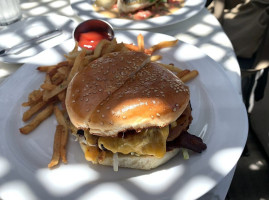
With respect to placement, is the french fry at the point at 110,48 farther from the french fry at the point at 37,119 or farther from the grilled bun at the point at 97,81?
the french fry at the point at 37,119

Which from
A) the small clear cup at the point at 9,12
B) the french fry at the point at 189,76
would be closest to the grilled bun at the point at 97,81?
the french fry at the point at 189,76

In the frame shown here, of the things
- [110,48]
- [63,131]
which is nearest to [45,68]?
[110,48]

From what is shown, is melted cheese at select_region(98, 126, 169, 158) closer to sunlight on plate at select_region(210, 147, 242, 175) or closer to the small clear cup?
sunlight on plate at select_region(210, 147, 242, 175)

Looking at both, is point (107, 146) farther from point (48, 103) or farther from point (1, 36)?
point (1, 36)

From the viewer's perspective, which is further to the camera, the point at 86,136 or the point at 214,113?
the point at 214,113

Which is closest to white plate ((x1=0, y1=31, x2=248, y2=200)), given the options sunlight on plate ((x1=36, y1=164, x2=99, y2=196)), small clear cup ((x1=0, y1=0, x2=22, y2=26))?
sunlight on plate ((x1=36, y1=164, x2=99, y2=196))

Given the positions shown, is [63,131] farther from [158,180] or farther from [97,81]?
[158,180]

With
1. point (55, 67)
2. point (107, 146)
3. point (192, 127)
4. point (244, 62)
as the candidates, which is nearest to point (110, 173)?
point (107, 146)
